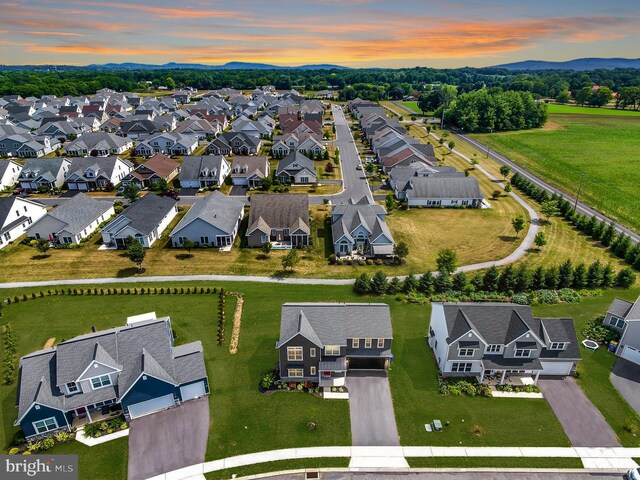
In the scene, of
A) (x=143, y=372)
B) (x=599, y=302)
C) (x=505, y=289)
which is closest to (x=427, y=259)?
(x=505, y=289)

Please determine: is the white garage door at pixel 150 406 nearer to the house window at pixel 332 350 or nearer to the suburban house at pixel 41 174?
the house window at pixel 332 350

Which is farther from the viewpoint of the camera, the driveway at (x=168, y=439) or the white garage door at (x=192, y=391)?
the white garage door at (x=192, y=391)

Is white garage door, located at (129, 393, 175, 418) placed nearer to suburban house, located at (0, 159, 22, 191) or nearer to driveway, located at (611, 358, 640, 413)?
driveway, located at (611, 358, 640, 413)

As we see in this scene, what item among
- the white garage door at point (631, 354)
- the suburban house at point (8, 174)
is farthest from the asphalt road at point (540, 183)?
the suburban house at point (8, 174)

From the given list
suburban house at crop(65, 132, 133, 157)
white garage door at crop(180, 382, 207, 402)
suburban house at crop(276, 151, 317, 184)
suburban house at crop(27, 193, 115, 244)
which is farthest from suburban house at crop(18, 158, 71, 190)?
white garage door at crop(180, 382, 207, 402)

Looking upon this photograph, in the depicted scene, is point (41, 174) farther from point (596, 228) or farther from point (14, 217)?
point (596, 228)

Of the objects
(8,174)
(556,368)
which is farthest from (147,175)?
(556,368)

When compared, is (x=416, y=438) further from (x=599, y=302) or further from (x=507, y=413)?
(x=599, y=302)
